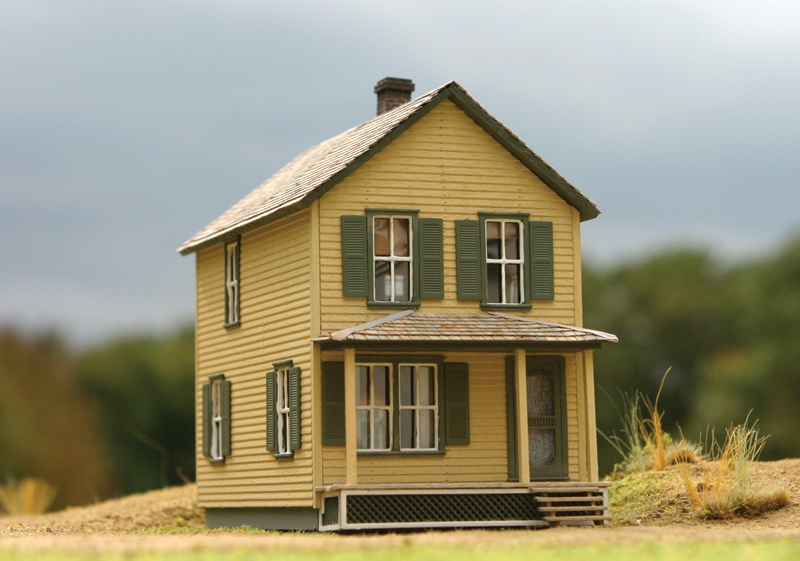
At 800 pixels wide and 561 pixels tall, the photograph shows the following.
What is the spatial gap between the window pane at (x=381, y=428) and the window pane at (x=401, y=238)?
10.1 feet

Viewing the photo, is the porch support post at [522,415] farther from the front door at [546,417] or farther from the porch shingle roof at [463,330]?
the front door at [546,417]

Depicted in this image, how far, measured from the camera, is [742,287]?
6103 centimetres

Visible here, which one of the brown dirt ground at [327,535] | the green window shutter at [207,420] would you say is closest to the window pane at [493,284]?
the brown dirt ground at [327,535]

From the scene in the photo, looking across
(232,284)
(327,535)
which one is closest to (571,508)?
(327,535)

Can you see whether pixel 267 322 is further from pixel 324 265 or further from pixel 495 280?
pixel 495 280

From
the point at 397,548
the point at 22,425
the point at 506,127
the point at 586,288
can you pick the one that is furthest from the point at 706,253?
the point at 397,548

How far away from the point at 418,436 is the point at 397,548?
265 inches

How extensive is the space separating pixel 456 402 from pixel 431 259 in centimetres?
279

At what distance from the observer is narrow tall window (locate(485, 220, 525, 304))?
24.3 m

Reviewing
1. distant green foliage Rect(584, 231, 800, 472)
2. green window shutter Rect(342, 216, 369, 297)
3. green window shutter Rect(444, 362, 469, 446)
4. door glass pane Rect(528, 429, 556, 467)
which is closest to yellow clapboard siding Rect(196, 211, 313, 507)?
green window shutter Rect(342, 216, 369, 297)

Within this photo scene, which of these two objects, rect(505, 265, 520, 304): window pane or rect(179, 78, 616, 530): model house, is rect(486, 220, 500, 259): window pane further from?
rect(505, 265, 520, 304): window pane

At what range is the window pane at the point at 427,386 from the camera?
922 inches

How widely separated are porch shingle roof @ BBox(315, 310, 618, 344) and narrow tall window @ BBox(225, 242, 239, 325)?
459 cm

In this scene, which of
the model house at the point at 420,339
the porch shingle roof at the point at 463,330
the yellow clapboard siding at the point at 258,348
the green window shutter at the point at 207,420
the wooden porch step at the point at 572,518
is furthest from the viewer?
the green window shutter at the point at 207,420
